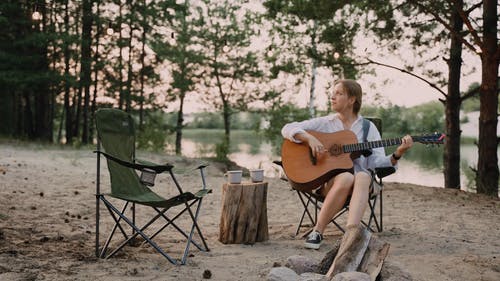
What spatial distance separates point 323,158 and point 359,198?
0.42 m

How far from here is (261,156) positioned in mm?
19141

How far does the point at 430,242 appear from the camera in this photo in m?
3.68

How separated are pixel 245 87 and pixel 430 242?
17.7 m

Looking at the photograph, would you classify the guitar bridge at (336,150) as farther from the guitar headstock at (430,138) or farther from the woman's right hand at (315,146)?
the guitar headstock at (430,138)

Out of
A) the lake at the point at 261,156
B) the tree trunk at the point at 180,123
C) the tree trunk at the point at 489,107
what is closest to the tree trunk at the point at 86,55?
the lake at the point at 261,156

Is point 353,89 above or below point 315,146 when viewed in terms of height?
above

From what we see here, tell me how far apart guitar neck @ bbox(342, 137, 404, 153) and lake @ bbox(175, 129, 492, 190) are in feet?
A: 28.8

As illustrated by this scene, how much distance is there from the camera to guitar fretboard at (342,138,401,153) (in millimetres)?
3254

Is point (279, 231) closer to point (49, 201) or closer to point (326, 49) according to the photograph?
point (49, 201)

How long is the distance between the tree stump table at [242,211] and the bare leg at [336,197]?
0.47 meters

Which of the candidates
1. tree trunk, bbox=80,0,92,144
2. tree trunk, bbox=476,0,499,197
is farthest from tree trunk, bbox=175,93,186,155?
tree trunk, bbox=476,0,499,197

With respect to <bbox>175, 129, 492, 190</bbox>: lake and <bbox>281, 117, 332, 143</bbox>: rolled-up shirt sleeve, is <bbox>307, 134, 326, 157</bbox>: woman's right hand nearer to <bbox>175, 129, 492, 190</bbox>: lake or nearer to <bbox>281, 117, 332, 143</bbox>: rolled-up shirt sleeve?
<bbox>281, 117, 332, 143</bbox>: rolled-up shirt sleeve

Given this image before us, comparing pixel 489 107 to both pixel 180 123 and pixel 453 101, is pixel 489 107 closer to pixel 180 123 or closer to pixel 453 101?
pixel 453 101

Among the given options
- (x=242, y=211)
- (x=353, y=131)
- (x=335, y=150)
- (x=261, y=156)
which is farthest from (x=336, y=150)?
(x=261, y=156)
